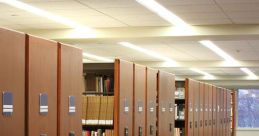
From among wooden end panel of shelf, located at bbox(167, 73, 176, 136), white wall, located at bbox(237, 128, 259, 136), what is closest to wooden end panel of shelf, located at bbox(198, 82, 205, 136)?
wooden end panel of shelf, located at bbox(167, 73, 176, 136)

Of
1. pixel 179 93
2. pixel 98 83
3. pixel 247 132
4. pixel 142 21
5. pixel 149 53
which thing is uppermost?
pixel 142 21

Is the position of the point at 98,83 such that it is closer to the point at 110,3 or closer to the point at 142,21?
the point at 110,3

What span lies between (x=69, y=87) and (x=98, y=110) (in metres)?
1.80

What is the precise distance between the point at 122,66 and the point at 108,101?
476mm

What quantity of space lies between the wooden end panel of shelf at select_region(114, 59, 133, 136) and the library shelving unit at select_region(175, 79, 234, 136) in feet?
10.6

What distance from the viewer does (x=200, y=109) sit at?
38.2 ft

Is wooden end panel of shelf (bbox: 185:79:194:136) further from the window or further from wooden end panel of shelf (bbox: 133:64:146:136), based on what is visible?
the window

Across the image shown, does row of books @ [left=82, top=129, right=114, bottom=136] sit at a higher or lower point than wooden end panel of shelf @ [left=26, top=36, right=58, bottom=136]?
lower

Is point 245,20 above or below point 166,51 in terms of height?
above

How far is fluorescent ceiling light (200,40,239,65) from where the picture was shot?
49.7 feet

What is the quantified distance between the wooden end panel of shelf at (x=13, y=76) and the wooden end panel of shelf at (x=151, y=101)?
145 inches

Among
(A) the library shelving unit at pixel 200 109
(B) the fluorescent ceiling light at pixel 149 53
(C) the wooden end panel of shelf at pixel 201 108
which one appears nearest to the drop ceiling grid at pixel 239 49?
(A) the library shelving unit at pixel 200 109

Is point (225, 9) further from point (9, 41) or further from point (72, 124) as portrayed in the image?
point (9, 41)

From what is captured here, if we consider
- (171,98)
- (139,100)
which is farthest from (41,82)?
(171,98)
